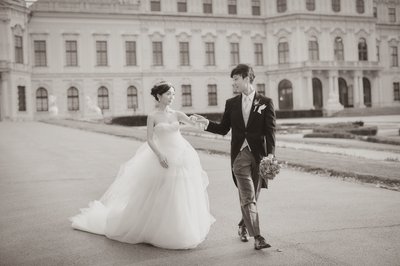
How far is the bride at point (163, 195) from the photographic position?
215 inches

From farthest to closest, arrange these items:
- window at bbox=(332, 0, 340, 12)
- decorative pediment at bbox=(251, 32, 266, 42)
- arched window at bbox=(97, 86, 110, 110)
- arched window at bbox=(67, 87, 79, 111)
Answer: window at bbox=(332, 0, 340, 12) < decorative pediment at bbox=(251, 32, 266, 42) < arched window at bbox=(97, 86, 110, 110) < arched window at bbox=(67, 87, 79, 111)

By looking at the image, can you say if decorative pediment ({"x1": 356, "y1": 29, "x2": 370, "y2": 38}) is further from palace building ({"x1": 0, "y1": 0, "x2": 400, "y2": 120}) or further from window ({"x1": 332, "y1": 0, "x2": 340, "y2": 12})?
window ({"x1": 332, "y1": 0, "x2": 340, "y2": 12})

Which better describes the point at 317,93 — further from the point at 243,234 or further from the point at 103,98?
the point at 243,234

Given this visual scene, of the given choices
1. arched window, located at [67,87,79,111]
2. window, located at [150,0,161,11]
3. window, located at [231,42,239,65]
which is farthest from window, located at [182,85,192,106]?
arched window, located at [67,87,79,111]

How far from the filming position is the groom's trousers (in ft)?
17.2

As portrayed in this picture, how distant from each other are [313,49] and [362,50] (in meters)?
6.62

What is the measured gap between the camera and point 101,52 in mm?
47906

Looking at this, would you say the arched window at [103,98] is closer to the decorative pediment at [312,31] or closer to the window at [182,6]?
the window at [182,6]

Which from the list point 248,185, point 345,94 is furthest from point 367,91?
point 248,185

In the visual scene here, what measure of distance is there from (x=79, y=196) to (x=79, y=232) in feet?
7.81

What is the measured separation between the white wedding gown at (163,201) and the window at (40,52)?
42.6 meters

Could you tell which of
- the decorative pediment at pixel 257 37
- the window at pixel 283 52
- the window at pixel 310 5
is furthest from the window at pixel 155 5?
the window at pixel 310 5

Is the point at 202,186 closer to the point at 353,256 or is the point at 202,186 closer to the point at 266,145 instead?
the point at 266,145

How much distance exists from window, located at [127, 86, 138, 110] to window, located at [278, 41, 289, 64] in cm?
1588
